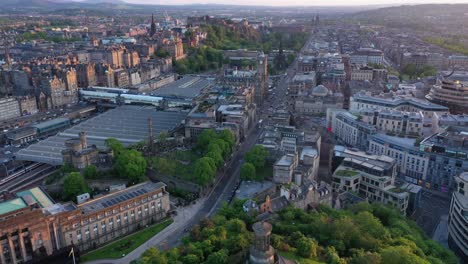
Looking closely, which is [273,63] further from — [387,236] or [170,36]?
[387,236]

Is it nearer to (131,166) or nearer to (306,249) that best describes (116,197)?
(131,166)

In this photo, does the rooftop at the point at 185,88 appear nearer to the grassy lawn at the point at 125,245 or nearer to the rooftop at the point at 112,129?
Answer: the rooftop at the point at 112,129

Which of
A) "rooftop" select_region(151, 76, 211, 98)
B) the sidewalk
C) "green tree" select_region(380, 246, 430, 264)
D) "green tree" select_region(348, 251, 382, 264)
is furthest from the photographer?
"rooftop" select_region(151, 76, 211, 98)

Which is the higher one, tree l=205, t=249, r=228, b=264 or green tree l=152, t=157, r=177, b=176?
tree l=205, t=249, r=228, b=264

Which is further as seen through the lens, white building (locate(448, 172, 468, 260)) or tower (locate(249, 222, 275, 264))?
white building (locate(448, 172, 468, 260))

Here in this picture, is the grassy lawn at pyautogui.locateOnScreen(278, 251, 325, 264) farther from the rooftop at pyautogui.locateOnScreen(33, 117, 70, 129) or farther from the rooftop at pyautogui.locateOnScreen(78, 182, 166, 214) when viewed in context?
the rooftop at pyautogui.locateOnScreen(33, 117, 70, 129)

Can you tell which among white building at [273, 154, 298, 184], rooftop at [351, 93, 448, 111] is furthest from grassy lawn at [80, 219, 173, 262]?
rooftop at [351, 93, 448, 111]

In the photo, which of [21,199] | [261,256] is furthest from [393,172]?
[21,199]

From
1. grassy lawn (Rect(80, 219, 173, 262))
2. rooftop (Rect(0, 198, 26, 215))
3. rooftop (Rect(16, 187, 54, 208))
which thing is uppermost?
rooftop (Rect(0, 198, 26, 215))
